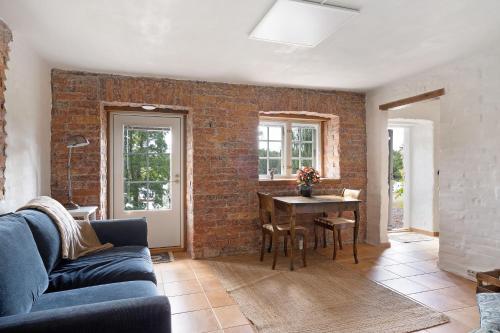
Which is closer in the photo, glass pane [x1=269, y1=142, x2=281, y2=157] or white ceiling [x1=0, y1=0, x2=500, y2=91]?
white ceiling [x1=0, y1=0, x2=500, y2=91]

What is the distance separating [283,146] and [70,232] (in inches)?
121

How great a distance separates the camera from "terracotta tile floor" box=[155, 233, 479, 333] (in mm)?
2366

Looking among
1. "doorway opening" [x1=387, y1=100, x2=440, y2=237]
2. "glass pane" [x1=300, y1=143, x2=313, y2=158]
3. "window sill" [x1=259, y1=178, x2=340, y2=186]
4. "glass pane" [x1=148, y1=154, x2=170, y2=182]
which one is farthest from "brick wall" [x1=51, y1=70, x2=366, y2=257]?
"doorway opening" [x1=387, y1=100, x2=440, y2=237]

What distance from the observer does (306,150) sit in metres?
4.87

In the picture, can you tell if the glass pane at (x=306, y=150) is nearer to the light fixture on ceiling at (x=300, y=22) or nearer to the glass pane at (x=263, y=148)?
the glass pane at (x=263, y=148)

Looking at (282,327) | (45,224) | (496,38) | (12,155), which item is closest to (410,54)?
(496,38)

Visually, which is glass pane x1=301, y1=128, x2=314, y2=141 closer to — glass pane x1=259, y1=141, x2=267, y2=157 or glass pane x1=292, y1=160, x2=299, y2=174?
glass pane x1=292, y1=160, x2=299, y2=174

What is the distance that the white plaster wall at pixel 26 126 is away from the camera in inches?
97.0

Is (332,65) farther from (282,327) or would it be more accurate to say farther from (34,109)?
(34,109)

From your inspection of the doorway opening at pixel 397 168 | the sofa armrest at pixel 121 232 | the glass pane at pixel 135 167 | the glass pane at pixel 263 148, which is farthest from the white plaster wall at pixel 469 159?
the glass pane at pixel 135 167

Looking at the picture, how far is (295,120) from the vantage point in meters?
4.74

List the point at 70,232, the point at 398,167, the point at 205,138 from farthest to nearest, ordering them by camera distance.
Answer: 1. the point at 398,167
2. the point at 205,138
3. the point at 70,232

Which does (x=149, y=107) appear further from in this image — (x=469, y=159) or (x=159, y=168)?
(x=469, y=159)

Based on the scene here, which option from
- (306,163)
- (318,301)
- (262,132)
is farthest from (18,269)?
(306,163)
